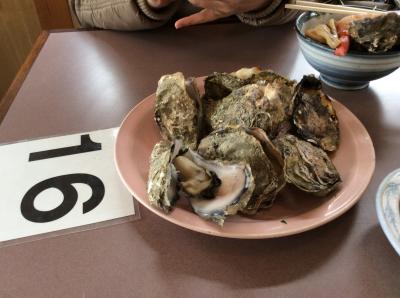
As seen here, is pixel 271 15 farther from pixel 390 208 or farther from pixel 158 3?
pixel 390 208

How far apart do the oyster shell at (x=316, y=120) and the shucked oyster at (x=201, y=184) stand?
16 centimetres

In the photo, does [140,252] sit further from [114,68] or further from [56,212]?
[114,68]

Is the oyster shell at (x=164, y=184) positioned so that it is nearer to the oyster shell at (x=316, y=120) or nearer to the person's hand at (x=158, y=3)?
the oyster shell at (x=316, y=120)

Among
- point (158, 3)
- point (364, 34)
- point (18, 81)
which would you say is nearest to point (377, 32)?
point (364, 34)

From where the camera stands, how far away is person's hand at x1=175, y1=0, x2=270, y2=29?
2.71 feet

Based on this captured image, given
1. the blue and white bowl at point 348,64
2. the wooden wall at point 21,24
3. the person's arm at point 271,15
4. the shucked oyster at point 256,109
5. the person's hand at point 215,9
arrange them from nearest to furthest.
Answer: the shucked oyster at point 256,109, the blue and white bowl at point 348,64, the person's hand at point 215,9, the person's arm at point 271,15, the wooden wall at point 21,24

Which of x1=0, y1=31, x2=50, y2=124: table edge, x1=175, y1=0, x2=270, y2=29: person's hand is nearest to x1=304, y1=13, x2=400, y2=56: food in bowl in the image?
x1=175, y1=0, x2=270, y2=29: person's hand

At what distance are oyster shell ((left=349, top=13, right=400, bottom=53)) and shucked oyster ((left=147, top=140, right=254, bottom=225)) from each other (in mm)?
361

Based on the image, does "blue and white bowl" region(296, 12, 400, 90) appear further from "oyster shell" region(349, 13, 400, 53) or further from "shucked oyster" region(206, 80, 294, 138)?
"shucked oyster" region(206, 80, 294, 138)

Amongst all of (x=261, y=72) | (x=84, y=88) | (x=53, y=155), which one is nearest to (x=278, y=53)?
(x=261, y=72)

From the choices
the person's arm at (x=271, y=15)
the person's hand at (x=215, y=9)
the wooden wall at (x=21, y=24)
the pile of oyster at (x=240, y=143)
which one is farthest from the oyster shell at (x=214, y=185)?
the wooden wall at (x=21, y=24)

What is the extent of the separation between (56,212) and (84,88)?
1.13ft

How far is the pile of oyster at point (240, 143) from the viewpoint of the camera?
0.42 metres

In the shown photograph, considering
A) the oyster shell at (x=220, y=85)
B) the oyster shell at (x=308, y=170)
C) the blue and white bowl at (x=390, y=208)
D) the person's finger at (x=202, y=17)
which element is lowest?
the blue and white bowl at (x=390, y=208)
